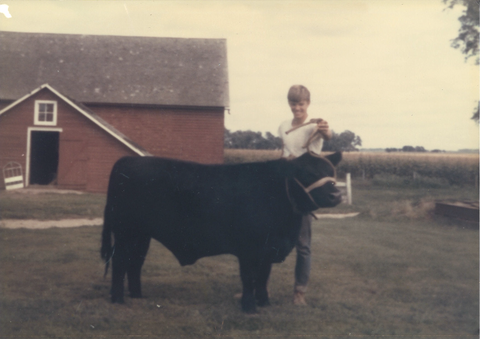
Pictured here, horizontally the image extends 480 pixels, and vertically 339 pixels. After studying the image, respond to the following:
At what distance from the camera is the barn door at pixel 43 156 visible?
13477mm

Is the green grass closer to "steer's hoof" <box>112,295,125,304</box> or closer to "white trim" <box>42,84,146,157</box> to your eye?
"white trim" <box>42,84,146,157</box>

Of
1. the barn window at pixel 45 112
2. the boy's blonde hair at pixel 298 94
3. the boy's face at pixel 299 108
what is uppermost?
the barn window at pixel 45 112

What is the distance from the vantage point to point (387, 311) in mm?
4398

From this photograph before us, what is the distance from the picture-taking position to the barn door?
531 inches

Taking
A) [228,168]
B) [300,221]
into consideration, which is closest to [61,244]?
[228,168]

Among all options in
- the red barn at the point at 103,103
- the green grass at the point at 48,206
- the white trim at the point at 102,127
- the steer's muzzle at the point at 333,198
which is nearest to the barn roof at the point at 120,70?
the red barn at the point at 103,103

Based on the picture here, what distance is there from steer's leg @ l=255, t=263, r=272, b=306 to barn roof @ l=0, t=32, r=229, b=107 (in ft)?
29.4

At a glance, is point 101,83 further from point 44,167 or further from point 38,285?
point 38,285

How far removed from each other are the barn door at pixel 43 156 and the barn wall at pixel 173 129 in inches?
71.0

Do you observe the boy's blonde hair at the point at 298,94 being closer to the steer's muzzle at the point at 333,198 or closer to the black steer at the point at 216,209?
the black steer at the point at 216,209

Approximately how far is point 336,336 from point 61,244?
183 inches

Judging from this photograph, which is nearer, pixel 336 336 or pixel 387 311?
pixel 336 336

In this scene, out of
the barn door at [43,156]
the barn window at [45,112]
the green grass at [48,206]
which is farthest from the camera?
the barn door at [43,156]

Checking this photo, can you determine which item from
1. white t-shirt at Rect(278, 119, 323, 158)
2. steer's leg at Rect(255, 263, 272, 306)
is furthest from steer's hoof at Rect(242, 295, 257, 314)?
white t-shirt at Rect(278, 119, 323, 158)
